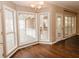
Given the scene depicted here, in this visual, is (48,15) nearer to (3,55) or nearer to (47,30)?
(47,30)

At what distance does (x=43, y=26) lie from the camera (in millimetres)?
6898

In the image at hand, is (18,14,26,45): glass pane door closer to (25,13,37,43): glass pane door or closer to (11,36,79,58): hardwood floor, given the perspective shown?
(25,13,37,43): glass pane door

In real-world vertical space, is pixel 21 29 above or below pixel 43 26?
below

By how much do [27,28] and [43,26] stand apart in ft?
3.64

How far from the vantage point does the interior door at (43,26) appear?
267 inches

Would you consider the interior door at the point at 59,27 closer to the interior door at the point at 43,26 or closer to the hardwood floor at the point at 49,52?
the interior door at the point at 43,26

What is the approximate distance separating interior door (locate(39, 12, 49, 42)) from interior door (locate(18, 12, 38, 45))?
0.42 m

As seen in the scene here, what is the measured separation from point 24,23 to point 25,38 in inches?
37.9

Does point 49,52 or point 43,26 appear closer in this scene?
point 49,52

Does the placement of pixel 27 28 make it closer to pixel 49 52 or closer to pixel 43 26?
pixel 43 26

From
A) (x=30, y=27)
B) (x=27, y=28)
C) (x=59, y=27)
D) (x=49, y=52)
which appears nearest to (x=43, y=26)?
(x=30, y=27)

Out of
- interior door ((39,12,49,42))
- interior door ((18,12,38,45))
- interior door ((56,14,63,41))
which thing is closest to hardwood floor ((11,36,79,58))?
interior door ((18,12,38,45))

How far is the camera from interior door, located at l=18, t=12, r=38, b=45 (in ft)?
19.9

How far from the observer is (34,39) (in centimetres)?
686
